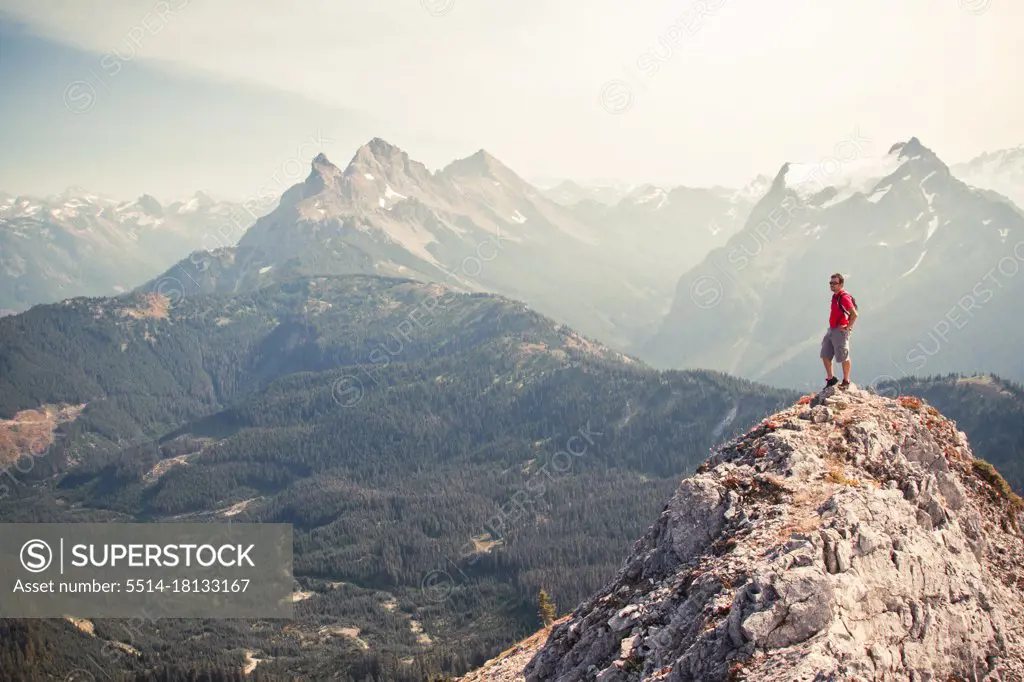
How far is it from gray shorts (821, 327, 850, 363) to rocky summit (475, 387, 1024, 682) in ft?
6.44

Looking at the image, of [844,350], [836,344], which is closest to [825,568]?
[836,344]

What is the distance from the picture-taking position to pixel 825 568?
2600 cm

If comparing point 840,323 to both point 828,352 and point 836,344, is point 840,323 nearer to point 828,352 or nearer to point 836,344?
point 836,344

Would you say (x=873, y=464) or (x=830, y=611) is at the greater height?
(x=873, y=464)

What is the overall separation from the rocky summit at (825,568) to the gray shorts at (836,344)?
6.44 feet

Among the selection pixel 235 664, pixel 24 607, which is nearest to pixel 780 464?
pixel 235 664

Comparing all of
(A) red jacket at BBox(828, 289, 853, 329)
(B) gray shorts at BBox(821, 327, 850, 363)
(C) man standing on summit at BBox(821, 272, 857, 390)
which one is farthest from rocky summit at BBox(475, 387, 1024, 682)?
(A) red jacket at BBox(828, 289, 853, 329)

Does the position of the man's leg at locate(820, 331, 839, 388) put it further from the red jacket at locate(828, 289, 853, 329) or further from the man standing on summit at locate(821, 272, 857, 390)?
the red jacket at locate(828, 289, 853, 329)

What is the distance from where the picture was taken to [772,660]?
2352 cm

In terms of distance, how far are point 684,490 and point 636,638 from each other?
7278 mm

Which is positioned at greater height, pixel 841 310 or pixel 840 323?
pixel 841 310

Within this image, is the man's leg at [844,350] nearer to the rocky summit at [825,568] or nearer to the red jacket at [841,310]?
the red jacket at [841,310]

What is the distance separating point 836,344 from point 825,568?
48.8 feet

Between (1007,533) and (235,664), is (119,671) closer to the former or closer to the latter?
(235,664)
